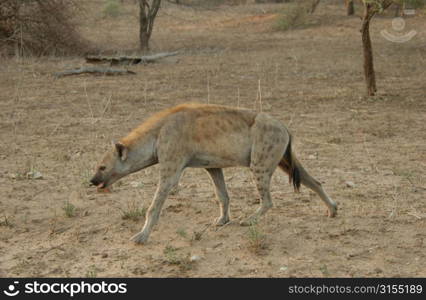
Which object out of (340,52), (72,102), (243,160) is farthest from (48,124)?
(340,52)

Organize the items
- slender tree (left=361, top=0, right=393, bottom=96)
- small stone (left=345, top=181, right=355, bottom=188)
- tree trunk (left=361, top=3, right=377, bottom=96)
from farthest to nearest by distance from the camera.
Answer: tree trunk (left=361, top=3, right=377, bottom=96), slender tree (left=361, top=0, right=393, bottom=96), small stone (left=345, top=181, right=355, bottom=188)

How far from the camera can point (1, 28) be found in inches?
626

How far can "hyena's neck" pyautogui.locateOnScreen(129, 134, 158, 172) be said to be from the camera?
17.2 feet

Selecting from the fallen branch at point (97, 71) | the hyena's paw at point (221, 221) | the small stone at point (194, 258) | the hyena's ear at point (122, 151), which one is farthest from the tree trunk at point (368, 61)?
the small stone at point (194, 258)

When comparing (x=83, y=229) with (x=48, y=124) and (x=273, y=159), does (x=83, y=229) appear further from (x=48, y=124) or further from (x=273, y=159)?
(x=48, y=124)

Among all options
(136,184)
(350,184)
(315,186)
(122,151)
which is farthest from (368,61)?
(122,151)

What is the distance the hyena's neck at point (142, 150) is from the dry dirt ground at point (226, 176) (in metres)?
0.62

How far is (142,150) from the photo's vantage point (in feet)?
17.2

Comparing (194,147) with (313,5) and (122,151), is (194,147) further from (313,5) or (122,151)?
(313,5)

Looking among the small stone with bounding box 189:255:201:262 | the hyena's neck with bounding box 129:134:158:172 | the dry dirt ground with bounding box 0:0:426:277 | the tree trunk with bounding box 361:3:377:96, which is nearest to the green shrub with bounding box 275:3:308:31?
the dry dirt ground with bounding box 0:0:426:277

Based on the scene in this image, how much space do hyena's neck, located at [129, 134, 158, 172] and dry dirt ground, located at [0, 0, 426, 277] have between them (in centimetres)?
62

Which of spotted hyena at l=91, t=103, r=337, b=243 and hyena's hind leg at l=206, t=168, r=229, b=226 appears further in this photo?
hyena's hind leg at l=206, t=168, r=229, b=226

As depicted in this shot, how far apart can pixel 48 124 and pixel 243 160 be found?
4886 millimetres

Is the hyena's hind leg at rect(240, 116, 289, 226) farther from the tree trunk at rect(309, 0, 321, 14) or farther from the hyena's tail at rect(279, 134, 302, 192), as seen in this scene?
the tree trunk at rect(309, 0, 321, 14)
